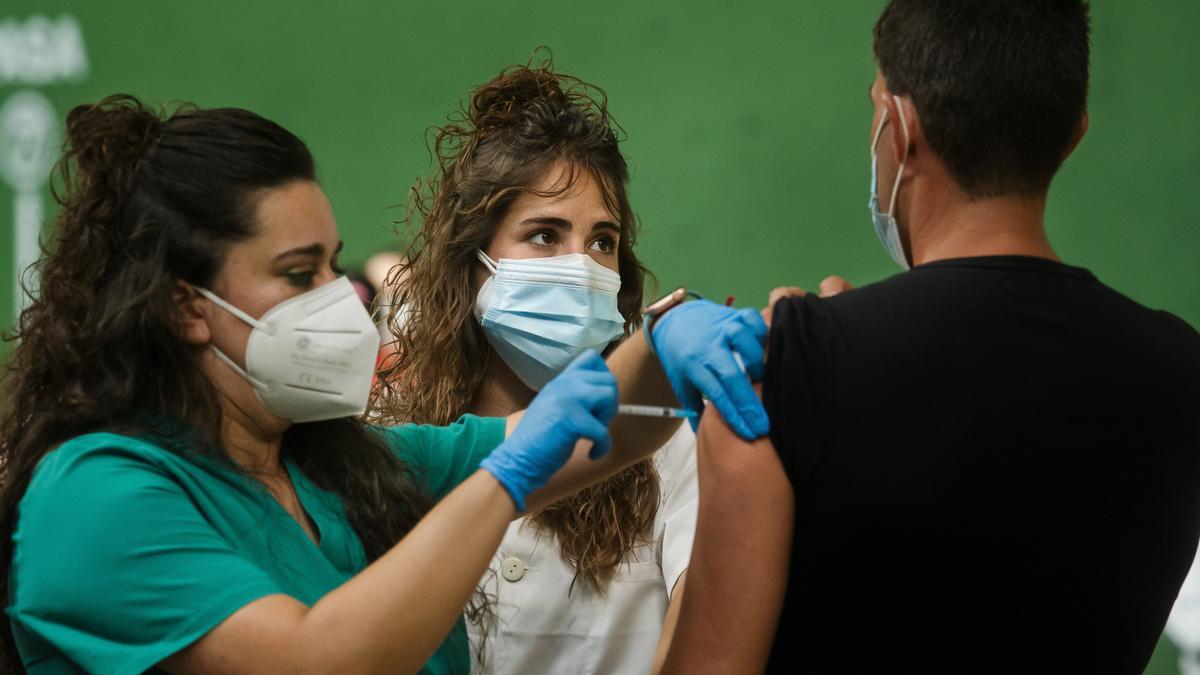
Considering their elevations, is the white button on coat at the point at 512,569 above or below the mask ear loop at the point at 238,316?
below

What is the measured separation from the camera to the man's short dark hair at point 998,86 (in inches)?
46.5

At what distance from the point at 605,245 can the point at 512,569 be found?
0.55m

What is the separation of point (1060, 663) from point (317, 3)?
2.92m

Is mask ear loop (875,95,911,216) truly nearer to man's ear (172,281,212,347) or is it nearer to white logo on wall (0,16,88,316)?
man's ear (172,281,212,347)

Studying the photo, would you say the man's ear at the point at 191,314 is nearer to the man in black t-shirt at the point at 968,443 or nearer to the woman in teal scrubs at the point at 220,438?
the woman in teal scrubs at the point at 220,438

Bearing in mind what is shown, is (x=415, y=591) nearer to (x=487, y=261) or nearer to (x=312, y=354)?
(x=312, y=354)

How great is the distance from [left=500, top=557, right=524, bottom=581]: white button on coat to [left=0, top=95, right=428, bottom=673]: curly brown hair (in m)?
0.62

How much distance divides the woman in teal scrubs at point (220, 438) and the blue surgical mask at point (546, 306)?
1.55ft

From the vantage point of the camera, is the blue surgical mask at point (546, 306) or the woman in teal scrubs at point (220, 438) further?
the blue surgical mask at point (546, 306)

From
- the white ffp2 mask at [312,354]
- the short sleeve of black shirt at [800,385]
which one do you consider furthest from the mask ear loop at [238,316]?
the short sleeve of black shirt at [800,385]

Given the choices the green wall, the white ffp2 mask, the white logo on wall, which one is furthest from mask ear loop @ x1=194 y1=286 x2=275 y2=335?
the white logo on wall

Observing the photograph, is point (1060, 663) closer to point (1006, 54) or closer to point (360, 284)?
point (1006, 54)

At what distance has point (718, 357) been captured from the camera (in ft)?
4.08

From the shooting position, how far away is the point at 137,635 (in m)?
1.20
